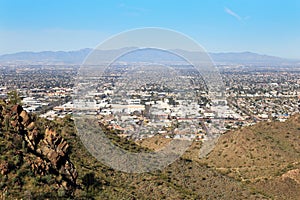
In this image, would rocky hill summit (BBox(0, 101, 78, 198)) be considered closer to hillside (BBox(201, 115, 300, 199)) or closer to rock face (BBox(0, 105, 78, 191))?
rock face (BBox(0, 105, 78, 191))

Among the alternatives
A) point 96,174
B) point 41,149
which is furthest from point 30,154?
point 96,174

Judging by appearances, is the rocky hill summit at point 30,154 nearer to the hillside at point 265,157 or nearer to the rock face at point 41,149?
the rock face at point 41,149

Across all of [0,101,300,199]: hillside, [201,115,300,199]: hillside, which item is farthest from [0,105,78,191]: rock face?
[201,115,300,199]: hillside

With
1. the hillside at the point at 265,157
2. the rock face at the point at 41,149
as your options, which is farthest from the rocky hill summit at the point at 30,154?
the hillside at the point at 265,157

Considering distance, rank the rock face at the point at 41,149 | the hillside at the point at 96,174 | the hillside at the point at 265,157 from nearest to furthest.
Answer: the hillside at the point at 96,174 < the rock face at the point at 41,149 < the hillside at the point at 265,157

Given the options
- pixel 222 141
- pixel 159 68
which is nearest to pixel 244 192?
pixel 159 68

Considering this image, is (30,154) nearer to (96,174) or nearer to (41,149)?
(41,149)

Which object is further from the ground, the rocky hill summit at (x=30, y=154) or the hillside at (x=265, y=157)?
the rocky hill summit at (x=30, y=154)

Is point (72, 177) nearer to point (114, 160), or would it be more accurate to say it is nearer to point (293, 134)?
point (114, 160)
